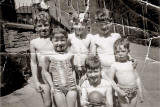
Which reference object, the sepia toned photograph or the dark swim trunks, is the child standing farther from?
the dark swim trunks

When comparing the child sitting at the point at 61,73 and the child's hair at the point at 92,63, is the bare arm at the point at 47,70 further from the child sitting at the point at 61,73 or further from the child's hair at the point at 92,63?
the child's hair at the point at 92,63

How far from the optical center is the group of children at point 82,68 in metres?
1.02

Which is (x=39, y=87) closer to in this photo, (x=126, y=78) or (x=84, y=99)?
(x=84, y=99)

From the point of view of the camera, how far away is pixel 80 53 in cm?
111

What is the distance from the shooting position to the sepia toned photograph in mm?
1056

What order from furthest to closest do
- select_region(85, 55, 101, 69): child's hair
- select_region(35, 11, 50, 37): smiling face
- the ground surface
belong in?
1. the ground surface
2. select_region(35, 11, 50, 37): smiling face
3. select_region(85, 55, 101, 69): child's hair

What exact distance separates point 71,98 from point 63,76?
0.11 meters

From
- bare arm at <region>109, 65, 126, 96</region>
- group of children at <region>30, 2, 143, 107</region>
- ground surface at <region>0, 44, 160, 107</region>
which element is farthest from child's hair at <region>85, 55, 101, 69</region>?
ground surface at <region>0, 44, 160, 107</region>

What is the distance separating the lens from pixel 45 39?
3.66ft

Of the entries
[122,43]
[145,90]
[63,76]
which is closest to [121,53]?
[122,43]

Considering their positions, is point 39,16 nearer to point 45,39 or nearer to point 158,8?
point 45,39

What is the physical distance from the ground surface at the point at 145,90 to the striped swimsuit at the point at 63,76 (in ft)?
1.23

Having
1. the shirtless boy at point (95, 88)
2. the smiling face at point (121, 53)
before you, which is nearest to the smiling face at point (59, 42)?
the shirtless boy at point (95, 88)

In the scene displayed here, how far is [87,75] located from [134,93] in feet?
0.74
